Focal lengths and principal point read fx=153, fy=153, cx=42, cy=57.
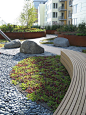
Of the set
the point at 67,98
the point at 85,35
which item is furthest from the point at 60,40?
the point at 67,98

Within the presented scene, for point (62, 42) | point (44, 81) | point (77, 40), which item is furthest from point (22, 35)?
point (44, 81)

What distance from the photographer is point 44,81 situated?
5.39m

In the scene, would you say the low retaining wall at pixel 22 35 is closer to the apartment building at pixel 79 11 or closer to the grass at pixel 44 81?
the apartment building at pixel 79 11

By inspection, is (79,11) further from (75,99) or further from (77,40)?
(75,99)

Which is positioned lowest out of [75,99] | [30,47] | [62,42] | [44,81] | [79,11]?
[44,81]

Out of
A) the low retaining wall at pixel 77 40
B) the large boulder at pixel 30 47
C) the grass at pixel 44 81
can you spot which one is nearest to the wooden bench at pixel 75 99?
the grass at pixel 44 81

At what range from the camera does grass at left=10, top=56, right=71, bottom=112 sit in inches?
166

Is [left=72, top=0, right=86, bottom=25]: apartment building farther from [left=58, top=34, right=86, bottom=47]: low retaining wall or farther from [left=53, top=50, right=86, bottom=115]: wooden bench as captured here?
[left=53, top=50, right=86, bottom=115]: wooden bench

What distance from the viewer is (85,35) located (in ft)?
44.9

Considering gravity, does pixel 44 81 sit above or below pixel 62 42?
below

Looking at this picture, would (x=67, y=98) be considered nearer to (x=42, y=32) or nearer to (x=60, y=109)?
(x=60, y=109)

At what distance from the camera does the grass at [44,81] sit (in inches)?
166

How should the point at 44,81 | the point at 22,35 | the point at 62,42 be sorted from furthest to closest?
the point at 22,35 < the point at 62,42 < the point at 44,81

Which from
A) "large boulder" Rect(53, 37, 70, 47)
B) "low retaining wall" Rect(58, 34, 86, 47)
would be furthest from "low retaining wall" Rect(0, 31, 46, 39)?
"large boulder" Rect(53, 37, 70, 47)
